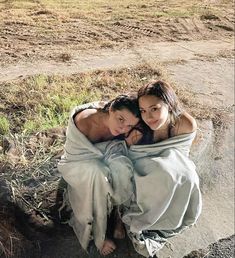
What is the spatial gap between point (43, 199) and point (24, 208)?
13cm

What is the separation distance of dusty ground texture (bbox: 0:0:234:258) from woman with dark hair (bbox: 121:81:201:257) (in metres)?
0.22

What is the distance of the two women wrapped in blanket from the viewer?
9.36 ft

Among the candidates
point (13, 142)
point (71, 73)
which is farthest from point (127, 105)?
point (71, 73)

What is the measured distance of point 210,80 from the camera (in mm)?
5703

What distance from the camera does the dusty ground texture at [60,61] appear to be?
3191 millimetres

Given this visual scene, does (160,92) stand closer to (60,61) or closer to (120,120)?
(120,120)

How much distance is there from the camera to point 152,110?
9.24 feet

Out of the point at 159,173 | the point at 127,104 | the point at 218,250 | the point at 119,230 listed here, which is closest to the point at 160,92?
the point at 127,104

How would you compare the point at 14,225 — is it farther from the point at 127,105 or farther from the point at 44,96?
the point at 44,96

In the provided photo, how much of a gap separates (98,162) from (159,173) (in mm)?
336

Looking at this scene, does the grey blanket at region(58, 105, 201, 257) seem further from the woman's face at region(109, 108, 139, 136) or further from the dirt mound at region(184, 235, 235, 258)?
the dirt mound at region(184, 235, 235, 258)

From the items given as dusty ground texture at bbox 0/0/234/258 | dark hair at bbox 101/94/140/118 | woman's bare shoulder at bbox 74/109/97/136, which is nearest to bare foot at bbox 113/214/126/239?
dusty ground texture at bbox 0/0/234/258

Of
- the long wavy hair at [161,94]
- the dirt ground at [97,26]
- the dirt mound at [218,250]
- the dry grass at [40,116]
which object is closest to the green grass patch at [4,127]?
the dry grass at [40,116]

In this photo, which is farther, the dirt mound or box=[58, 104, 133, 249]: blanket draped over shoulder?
the dirt mound
